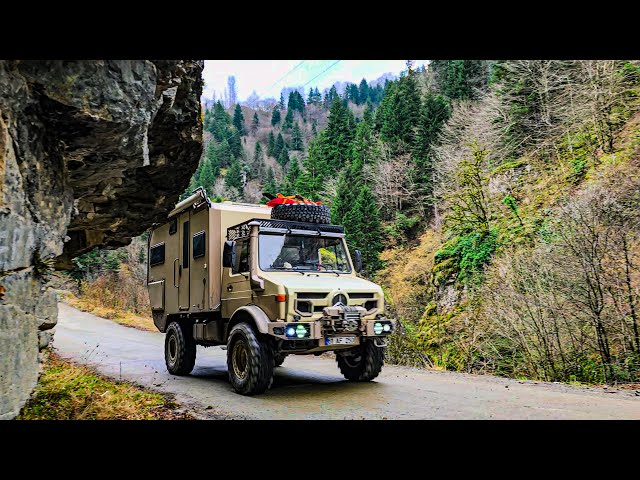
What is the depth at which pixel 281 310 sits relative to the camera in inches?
281

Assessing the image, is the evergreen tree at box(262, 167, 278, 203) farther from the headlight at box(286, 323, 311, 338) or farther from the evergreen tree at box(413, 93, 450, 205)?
the headlight at box(286, 323, 311, 338)

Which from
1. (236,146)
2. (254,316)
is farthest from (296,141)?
(254,316)

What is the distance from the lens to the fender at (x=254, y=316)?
23.2ft

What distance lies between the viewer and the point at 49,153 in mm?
5109

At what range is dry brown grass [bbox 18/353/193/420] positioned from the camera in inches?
206

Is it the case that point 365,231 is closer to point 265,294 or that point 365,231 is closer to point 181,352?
point 181,352

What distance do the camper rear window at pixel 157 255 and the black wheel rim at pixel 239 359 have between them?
14.4 feet

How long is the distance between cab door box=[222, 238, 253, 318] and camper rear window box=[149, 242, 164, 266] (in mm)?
3395

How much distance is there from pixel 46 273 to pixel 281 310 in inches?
128

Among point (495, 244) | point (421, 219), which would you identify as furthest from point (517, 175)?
point (421, 219)

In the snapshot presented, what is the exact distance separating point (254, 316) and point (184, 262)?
334cm
